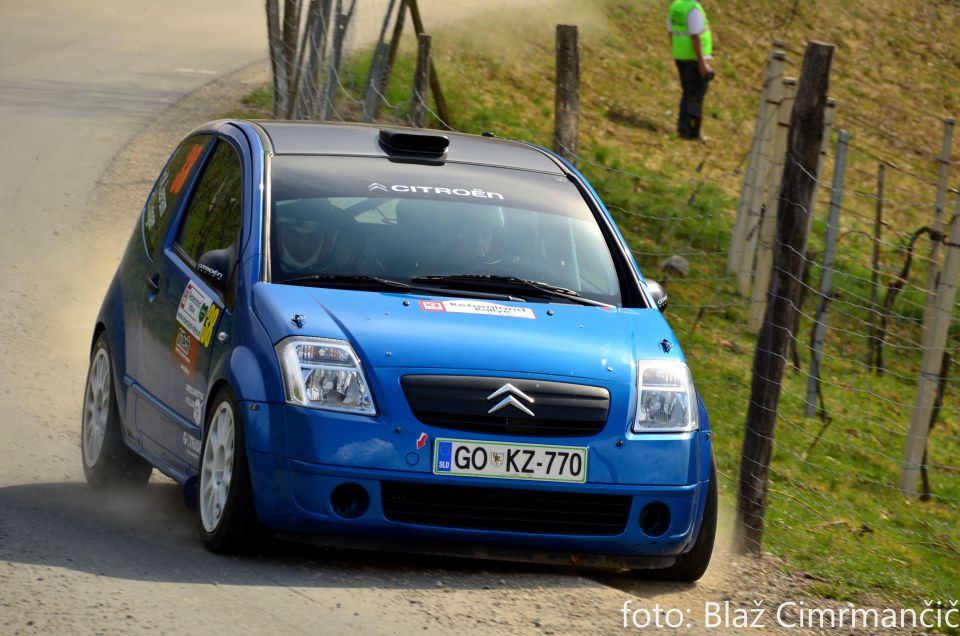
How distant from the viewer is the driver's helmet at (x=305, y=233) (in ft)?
22.0

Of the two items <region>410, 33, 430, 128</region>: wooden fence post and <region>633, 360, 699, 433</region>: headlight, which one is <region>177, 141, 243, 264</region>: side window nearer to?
<region>633, 360, 699, 433</region>: headlight

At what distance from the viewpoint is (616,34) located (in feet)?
96.4

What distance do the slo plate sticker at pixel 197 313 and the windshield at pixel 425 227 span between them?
0.35 metres

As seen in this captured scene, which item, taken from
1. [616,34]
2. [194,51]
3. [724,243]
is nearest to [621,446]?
[724,243]

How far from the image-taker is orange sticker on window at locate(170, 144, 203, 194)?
8078 millimetres

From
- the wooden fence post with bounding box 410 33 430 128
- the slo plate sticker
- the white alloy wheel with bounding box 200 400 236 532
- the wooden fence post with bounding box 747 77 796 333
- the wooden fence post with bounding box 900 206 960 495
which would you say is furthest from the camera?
the wooden fence post with bounding box 747 77 796 333

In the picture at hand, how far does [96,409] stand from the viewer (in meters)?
8.18

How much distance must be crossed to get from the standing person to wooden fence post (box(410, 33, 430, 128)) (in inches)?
386

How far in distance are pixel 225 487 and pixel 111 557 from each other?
1.62ft

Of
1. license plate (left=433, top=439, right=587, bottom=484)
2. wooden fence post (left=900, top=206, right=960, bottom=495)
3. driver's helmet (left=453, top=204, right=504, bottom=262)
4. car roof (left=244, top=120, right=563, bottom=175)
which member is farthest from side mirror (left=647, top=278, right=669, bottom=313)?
wooden fence post (left=900, top=206, right=960, bottom=495)

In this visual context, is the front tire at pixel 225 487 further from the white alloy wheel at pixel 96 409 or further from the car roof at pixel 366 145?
the white alloy wheel at pixel 96 409

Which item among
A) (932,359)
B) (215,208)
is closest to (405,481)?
(215,208)

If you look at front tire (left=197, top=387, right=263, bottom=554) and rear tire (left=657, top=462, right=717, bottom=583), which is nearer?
front tire (left=197, top=387, right=263, bottom=554)

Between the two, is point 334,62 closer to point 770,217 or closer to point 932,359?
point 770,217
